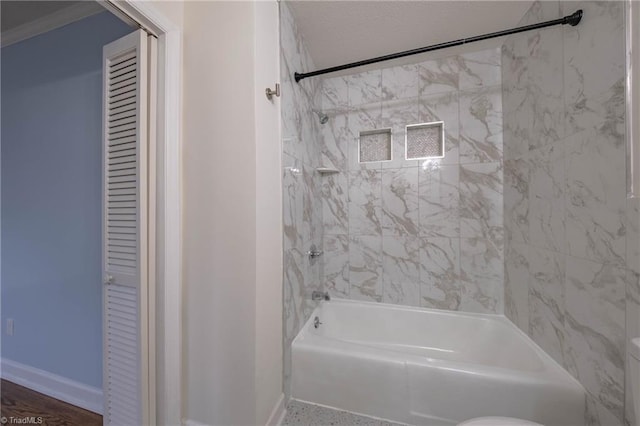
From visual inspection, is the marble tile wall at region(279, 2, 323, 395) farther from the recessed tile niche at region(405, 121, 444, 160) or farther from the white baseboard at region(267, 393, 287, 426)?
the recessed tile niche at region(405, 121, 444, 160)

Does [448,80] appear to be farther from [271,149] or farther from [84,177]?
[84,177]

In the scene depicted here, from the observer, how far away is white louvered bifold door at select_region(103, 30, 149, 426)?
106 cm

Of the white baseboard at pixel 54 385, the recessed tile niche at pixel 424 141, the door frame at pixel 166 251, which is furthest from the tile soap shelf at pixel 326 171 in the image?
the white baseboard at pixel 54 385

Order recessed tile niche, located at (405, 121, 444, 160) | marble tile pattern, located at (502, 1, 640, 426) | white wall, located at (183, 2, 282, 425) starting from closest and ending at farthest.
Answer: marble tile pattern, located at (502, 1, 640, 426) → white wall, located at (183, 2, 282, 425) → recessed tile niche, located at (405, 121, 444, 160)

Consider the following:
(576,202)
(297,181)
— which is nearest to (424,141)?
(576,202)

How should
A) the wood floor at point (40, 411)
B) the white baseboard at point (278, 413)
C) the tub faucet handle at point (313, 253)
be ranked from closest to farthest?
the white baseboard at point (278, 413) < the wood floor at point (40, 411) < the tub faucet handle at point (313, 253)

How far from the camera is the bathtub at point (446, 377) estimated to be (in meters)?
1.08

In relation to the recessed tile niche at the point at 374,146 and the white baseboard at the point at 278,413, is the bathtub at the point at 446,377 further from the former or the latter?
the recessed tile niche at the point at 374,146

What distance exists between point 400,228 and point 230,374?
152 centimetres

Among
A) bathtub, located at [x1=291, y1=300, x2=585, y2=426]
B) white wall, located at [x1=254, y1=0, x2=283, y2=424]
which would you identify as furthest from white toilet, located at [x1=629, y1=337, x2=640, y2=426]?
white wall, located at [x1=254, y1=0, x2=283, y2=424]

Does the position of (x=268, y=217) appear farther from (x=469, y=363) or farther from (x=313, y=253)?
(x=469, y=363)

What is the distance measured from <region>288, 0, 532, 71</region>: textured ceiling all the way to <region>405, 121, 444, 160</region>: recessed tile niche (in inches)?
20.8

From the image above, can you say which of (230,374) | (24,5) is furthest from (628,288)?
(24,5)

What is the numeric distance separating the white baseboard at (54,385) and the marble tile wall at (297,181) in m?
1.18
